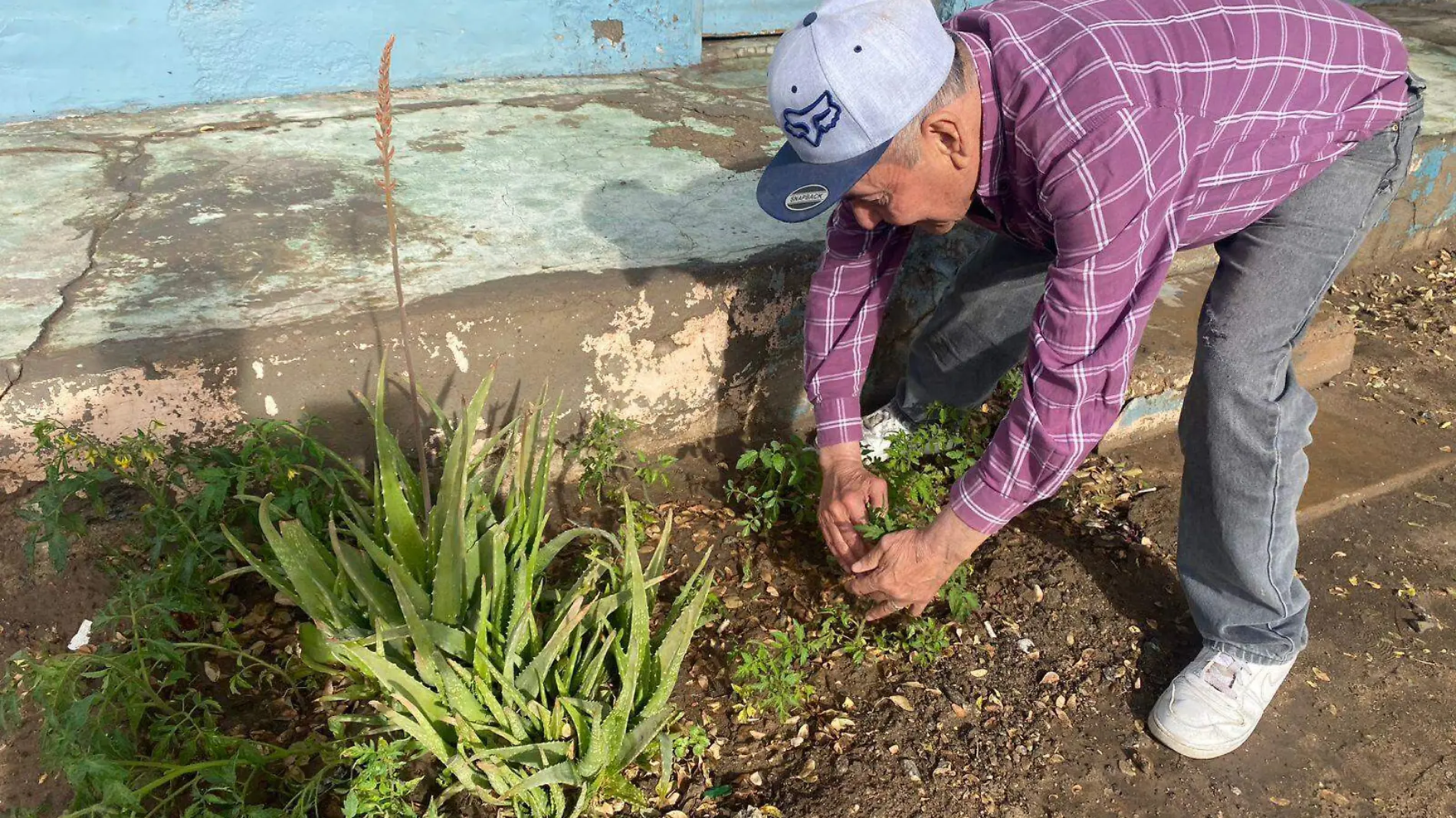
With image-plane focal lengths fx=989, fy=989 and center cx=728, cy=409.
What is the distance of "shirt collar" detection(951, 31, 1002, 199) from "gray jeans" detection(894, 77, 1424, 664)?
59 cm

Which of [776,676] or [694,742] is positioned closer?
[694,742]

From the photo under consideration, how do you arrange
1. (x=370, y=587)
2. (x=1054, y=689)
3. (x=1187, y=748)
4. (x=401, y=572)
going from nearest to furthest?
(x=401, y=572)
(x=370, y=587)
(x=1187, y=748)
(x=1054, y=689)

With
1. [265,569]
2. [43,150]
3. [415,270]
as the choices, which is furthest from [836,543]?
[43,150]

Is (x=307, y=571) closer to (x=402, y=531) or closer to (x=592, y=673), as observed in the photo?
(x=402, y=531)

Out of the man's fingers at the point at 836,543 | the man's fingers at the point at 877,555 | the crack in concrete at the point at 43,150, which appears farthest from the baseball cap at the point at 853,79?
the crack in concrete at the point at 43,150

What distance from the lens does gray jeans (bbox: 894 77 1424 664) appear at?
6.10 feet

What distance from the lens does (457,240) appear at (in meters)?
2.58

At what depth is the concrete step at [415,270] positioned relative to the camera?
6.84 ft

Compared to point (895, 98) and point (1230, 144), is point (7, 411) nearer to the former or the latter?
point (895, 98)

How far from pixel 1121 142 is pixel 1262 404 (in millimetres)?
721

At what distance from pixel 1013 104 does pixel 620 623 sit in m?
1.14

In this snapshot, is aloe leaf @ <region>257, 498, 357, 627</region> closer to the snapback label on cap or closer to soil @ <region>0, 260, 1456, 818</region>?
soil @ <region>0, 260, 1456, 818</region>

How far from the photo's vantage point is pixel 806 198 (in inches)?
63.7

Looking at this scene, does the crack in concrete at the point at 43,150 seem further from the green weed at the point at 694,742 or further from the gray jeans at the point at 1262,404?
the gray jeans at the point at 1262,404
